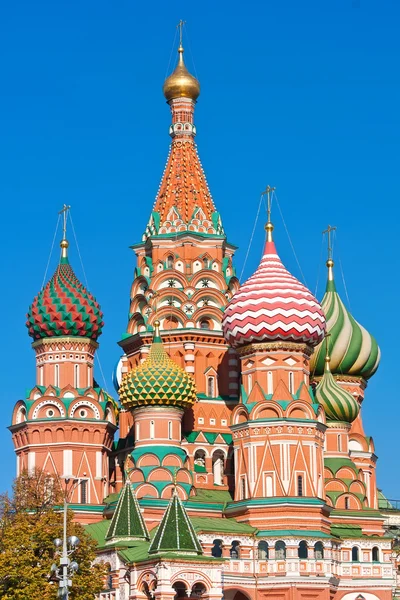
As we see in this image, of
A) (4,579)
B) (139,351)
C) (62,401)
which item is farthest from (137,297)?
(4,579)

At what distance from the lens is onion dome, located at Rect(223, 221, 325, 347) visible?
1998 inches

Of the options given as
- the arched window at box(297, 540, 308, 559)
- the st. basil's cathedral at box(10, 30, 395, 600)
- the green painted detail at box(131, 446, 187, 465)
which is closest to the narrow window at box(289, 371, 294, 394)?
the st. basil's cathedral at box(10, 30, 395, 600)

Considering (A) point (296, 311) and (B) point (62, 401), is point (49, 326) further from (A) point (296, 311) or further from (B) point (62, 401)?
(A) point (296, 311)

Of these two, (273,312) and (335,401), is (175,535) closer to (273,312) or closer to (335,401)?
(273,312)

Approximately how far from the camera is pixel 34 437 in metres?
52.0

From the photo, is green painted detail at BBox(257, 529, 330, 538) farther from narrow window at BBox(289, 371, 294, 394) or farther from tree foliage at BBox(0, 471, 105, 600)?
tree foliage at BBox(0, 471, 105, 600)

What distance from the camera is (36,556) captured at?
1663 inches

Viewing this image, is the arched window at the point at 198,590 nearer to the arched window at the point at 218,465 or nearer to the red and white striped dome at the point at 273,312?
the arched window at the point at 218,465

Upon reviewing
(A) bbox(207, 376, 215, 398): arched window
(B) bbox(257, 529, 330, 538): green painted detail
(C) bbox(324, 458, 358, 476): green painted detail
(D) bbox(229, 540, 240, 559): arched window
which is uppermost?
(A) bbox(207, 376, 215, 398): arched window

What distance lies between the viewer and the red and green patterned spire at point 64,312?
52.7 m

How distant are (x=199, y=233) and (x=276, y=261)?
399cm

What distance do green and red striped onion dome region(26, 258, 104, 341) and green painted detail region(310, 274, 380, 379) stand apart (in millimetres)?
8828

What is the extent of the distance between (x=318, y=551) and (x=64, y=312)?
1163 centimetres

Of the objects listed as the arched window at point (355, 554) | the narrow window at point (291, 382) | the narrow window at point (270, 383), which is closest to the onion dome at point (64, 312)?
the narrow window at point (270, 383)
